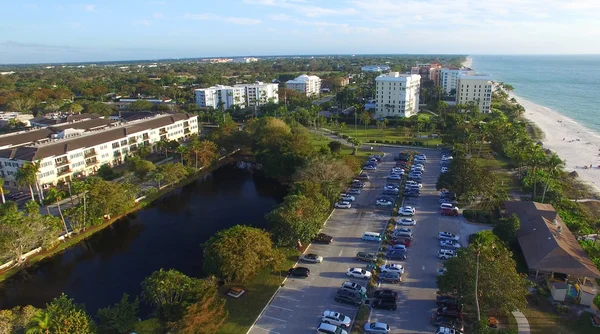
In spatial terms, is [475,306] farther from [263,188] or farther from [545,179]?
[263,188]

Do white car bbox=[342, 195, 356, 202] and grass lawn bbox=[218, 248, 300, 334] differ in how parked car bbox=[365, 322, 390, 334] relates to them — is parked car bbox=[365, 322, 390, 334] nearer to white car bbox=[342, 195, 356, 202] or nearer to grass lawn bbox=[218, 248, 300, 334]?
grass lawn bbox=[218, 248, 300, 334]

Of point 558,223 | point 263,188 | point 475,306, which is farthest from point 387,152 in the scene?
point 475,306

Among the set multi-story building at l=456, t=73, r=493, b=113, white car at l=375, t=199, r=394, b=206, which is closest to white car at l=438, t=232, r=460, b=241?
white car at l=375, t=199, r=394, b=206

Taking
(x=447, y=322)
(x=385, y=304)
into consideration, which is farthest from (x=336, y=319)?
(x=447, y=322)

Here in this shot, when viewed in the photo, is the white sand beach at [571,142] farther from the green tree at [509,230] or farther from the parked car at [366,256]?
the parked car at [366,256]

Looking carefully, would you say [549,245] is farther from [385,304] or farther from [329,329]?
[329,329]
